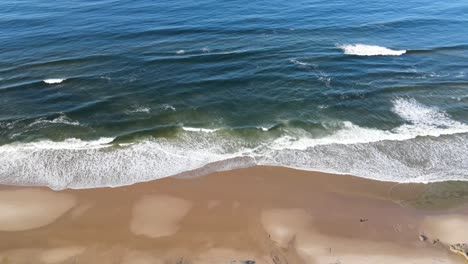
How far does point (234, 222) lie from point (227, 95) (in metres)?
15.7

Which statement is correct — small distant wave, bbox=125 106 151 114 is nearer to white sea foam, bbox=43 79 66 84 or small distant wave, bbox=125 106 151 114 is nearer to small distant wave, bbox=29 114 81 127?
small distant wave, bbox=29 114 81 127

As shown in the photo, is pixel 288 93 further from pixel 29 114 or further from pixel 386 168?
pixel 29 114

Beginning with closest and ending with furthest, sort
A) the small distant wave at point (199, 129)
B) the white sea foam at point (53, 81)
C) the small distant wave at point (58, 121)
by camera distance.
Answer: the small distant wave at point (199, 129) < the small distant wave at point (58, 121) < the white sea foam at point (53, 81)

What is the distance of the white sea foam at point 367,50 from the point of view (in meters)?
40.8

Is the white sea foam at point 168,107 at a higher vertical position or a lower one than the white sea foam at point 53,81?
lower

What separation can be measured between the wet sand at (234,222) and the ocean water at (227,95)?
1508 mm

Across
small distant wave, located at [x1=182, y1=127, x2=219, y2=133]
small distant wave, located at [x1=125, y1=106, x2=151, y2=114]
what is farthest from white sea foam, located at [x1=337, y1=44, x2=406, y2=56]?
small distant wave, located at [x1=125, y1=106, x2=151, y2=114]

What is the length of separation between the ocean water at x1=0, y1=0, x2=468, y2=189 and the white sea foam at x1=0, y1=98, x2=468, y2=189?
115mm

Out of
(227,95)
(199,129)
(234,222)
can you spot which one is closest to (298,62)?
(227,95)

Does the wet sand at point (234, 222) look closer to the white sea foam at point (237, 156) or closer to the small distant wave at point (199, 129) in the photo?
the white sea foam at point (237, 156)

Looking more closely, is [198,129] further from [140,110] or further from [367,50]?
[367,50]

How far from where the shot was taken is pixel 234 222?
758 inches

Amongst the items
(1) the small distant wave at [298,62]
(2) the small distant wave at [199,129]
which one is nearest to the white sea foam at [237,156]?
(2) the small distant wave at [199,129]

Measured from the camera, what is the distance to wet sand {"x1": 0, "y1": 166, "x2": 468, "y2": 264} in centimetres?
1744
